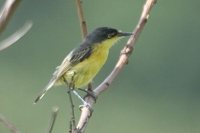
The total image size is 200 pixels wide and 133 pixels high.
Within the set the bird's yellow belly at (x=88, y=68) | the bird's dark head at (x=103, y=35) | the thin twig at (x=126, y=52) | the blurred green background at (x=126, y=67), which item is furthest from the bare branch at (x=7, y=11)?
the blurred green background at (x=126, y=67)

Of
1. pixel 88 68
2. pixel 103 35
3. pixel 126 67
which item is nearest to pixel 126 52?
pixel 88 68

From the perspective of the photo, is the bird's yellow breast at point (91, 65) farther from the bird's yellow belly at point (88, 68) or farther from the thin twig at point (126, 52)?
the thin twig at point (126, 52)

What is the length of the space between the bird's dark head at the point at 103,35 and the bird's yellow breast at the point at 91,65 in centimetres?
3

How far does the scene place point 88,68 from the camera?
17.8ft

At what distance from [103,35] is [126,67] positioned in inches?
924

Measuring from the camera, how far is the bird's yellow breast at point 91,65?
5234 mm

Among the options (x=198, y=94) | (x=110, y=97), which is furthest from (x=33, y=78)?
(x=198, y=94)

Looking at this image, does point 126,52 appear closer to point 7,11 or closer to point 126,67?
point 7,11

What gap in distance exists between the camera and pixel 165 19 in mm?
32938

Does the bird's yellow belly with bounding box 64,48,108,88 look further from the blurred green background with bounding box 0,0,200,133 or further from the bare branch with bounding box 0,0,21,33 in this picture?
the blurred green background with bounding box 0,0,200,133

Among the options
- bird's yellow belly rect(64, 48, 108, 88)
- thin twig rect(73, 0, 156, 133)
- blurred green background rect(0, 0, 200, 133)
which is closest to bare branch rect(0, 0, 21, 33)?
thin twig rect(73, 0, 156, 133)

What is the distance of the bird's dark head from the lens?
17.9ft

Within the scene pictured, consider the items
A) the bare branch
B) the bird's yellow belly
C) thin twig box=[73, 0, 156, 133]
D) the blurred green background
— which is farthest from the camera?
the blurred green background

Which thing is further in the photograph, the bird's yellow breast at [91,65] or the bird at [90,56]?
the bird at [90,56]
